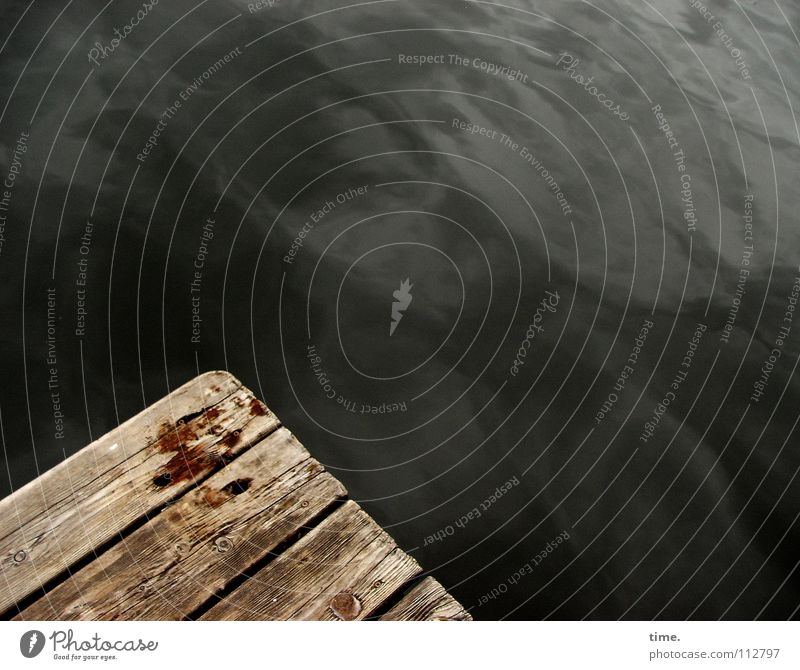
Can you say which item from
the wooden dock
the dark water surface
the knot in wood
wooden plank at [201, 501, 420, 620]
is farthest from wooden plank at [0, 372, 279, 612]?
the dark water surface

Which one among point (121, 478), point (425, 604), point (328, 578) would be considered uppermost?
point (121, 478)

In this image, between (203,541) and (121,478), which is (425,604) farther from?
(121,478)

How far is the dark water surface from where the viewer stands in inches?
103

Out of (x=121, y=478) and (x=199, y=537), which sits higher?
(x=121, y=478)

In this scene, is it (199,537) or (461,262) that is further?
(461,262)

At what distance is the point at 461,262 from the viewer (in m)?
2.88

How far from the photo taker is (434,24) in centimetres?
305

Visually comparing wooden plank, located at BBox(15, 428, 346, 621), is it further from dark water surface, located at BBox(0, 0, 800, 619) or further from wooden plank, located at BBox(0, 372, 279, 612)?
dark water surface, located at BBox(0, 0, 800, 619)
